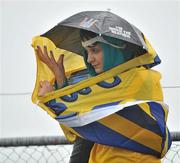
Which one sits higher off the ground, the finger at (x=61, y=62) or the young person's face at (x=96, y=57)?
the young person's face at (x=96, y=57)

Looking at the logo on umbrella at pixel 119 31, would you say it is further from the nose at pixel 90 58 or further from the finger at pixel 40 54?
the finger at pixel 40 54

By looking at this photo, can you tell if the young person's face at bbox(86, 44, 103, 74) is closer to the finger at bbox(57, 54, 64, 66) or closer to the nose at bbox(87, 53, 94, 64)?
the nose at bbox(87, 53, 94, 64)

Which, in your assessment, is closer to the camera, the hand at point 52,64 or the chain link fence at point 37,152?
the hand at point 52,64

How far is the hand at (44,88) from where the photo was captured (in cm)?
214

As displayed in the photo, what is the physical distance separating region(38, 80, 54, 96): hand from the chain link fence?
641mm

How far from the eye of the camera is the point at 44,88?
2.16m

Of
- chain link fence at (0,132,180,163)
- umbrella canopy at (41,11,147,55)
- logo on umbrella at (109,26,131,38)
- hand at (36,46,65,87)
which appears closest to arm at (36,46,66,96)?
hand at (36,46,65,87)

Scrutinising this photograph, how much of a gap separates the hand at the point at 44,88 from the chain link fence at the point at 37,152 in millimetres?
641

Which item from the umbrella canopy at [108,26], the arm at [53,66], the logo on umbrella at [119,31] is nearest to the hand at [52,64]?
the arm at [53,66]

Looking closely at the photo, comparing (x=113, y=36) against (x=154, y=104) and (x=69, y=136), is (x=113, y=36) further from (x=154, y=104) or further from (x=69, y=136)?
(x=69, y=136)

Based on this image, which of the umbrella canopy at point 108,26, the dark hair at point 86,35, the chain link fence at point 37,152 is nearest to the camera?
the umbrella canopy at point 108,26

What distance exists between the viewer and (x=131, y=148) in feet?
6.72

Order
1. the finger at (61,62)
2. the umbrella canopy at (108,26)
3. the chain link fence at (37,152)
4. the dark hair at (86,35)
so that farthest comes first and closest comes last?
the chain link fence at (37,152) < the finger at (61,62) < the dark hair at (86,35) < the umbrella canopy at (108,26)

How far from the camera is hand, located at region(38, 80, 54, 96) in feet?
7.02
